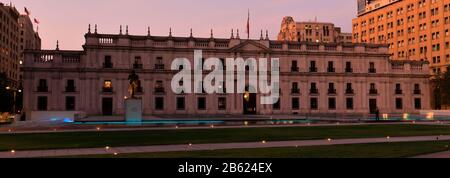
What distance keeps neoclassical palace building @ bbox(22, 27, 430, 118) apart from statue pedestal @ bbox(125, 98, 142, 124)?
23102mm

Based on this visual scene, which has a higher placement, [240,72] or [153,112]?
[240,72]

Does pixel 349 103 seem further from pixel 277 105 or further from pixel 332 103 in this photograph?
pixel 277 105

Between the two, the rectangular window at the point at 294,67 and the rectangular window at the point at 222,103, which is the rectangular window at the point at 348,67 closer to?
the rectangular window at the point at 294,67

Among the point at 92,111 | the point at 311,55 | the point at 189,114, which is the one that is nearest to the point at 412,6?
the point at 311,55

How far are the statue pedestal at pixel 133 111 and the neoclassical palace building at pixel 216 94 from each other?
75.8 ft

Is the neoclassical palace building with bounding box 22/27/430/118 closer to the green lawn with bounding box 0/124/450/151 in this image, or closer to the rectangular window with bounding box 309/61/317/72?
the rectangular window with bounding box 309/61/317/72

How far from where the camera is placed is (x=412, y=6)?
301ft

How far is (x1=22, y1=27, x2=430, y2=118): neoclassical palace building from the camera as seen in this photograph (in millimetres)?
57438

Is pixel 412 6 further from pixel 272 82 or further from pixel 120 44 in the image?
pixel 120 44

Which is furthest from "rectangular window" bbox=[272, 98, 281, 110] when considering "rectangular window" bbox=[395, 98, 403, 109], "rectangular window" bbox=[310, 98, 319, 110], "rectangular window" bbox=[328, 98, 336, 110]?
"rectangular window" bbox=[395, 98, 403, 109]

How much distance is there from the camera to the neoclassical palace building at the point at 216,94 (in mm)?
57438

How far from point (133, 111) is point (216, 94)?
26.2 meters

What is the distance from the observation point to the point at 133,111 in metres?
36.4
